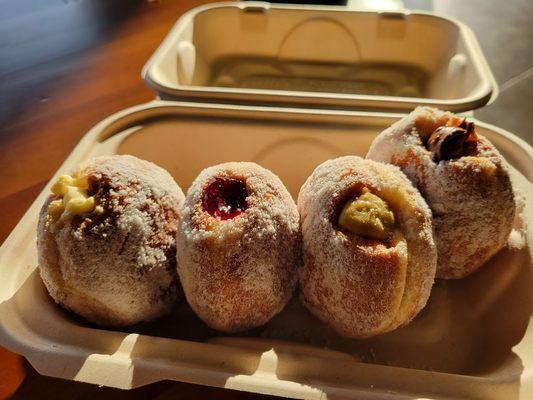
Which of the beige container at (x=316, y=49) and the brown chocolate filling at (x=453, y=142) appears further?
the beige container at (x=316, y=49)

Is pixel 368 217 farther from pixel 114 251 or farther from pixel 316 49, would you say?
pixel 316 49

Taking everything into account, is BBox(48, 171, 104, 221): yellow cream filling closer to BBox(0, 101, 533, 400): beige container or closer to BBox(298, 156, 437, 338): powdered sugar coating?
BBox(0, 101, 533, 400): beige container

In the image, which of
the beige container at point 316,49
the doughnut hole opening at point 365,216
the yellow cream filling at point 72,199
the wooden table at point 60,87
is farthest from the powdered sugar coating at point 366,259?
the beige container at point 316,49

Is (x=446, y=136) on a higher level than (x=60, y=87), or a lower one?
higher

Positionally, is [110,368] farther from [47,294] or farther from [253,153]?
[253,153]

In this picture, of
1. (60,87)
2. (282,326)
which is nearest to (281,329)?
(282,326)

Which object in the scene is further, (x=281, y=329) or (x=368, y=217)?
(x=281, y=329)

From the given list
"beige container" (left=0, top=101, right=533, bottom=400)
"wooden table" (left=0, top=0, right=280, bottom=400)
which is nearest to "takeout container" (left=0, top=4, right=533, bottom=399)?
"beige container" (left=0, top=101, right=533, bottom=400)

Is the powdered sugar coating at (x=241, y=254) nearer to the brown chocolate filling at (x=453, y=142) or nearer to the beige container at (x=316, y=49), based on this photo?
the brown chocolate filling at (x=453, y=142)
